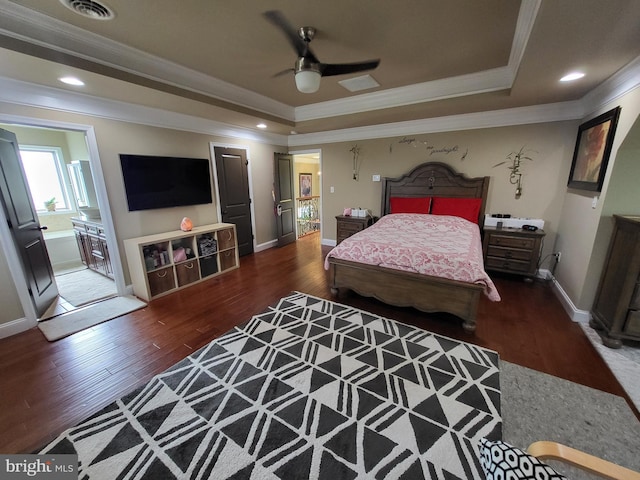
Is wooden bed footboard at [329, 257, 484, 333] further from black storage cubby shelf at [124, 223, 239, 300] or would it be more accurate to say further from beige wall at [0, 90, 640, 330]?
black storage cubby shelf at [124, 223, 239, 300]

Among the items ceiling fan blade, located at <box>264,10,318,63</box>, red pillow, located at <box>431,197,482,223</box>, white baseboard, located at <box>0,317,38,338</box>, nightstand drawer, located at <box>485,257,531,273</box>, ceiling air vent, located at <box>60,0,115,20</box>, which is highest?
ceiling air vent, located at <box>60,0,115,20</box>

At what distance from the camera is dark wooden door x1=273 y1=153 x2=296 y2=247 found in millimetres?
5473

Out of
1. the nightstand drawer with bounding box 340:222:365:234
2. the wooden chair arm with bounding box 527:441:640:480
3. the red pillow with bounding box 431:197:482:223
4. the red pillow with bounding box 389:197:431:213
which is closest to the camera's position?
the wooden chair arm with bounding box 527:441:640:480

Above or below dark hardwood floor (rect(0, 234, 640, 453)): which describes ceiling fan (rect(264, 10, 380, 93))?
above

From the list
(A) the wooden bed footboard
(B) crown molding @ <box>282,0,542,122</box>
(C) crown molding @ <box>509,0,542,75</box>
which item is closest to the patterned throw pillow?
(A) the wooden bed footboard

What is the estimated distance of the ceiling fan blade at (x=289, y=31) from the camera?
1732 mm

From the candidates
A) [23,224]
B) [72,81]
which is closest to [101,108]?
[72,81]

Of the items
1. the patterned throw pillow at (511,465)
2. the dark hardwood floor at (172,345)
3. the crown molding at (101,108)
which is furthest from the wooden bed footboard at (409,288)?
the crown molding at (101,108)

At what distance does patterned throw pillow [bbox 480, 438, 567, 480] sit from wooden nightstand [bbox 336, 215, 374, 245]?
407cm

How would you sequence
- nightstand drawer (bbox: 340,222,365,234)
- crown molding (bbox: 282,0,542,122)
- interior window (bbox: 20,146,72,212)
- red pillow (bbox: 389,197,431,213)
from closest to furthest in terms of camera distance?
crown molding (bbox: 282,0,542,122) < red pillow (bbox: 389,197,431,213) < interior window (bbox: 20,146,72,212) < nightstand drawer (bbox: 340,222,365,234)

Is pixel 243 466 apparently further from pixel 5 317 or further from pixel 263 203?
pixel 263 203

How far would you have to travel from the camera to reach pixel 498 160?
153 inches

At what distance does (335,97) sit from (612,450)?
4256mm

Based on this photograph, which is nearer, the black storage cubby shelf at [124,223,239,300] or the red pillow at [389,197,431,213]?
the black storage cubby shelf at [124,223,239,300]
